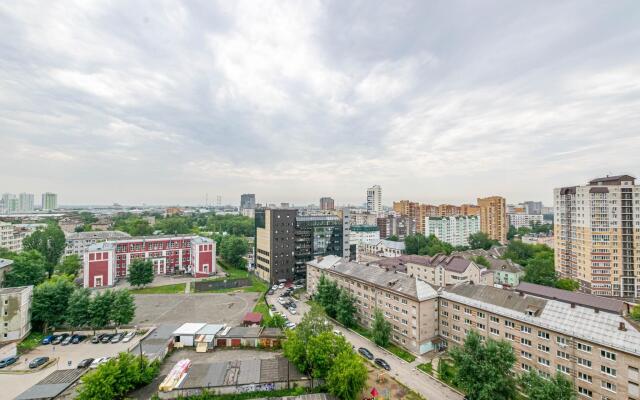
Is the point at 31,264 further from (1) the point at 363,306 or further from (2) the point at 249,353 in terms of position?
(1) the point at 363,306

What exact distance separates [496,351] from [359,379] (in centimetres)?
1068

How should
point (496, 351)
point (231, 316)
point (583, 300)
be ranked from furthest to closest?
point (231, 316)
point (583, 300)
point (496, 351)

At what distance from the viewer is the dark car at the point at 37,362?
95.0ft

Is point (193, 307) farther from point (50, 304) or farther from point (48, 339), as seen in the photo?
point (50, 304)

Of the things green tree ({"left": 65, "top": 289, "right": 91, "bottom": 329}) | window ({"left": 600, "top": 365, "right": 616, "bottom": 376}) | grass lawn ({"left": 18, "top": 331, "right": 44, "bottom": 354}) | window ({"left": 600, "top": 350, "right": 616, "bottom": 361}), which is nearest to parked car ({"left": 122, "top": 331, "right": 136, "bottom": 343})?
green tree ({"left": 65, "top": 289, "right": 91, "bottom": 329})

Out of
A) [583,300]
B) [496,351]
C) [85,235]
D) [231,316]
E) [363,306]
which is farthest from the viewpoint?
[85,235]

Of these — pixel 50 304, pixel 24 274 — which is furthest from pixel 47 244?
pixel 50 304

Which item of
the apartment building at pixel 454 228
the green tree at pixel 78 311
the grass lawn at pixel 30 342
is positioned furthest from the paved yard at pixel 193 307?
the apartment building at pixel 454 228

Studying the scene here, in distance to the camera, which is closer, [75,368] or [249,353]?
[75,368]

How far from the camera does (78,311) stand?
3547 centimetres

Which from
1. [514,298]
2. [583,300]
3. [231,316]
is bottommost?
[231,316]

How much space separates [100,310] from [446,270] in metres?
51.1

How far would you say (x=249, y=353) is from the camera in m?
32.0

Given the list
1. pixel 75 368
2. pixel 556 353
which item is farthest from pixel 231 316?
pixel 556 353
